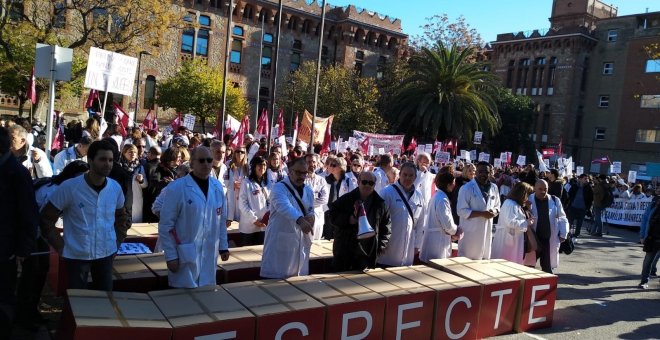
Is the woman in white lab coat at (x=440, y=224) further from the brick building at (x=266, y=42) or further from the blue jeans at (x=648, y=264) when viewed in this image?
the brick building at (x=266, y=42)

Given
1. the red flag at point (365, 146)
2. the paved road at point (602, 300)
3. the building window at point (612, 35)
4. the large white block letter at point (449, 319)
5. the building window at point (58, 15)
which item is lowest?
the paved road at point (602, 300)

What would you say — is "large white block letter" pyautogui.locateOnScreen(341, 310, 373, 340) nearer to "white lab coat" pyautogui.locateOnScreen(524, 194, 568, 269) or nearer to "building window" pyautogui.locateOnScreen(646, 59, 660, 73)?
"white lab coat" pyautogui.locateOnScreen(524, 194, 568, 269)

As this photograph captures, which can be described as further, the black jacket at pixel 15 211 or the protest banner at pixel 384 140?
the protest banner at pixel 384 140

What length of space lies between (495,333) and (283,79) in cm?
4188

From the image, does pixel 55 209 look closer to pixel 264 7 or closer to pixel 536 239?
pixel 536 239

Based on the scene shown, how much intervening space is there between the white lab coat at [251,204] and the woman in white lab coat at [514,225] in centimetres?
348

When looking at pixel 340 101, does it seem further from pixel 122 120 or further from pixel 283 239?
pixel 283 239

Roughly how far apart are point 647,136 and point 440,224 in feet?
167

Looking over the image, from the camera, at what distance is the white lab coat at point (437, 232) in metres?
6.66

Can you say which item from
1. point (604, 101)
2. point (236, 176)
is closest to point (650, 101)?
point (604, 101)

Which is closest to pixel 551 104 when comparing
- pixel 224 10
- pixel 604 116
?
pixel 604 116

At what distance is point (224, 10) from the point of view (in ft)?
143

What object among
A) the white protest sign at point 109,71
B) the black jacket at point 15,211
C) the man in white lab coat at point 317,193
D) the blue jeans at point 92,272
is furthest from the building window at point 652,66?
the black jacket at point 15,211

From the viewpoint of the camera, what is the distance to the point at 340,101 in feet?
126
